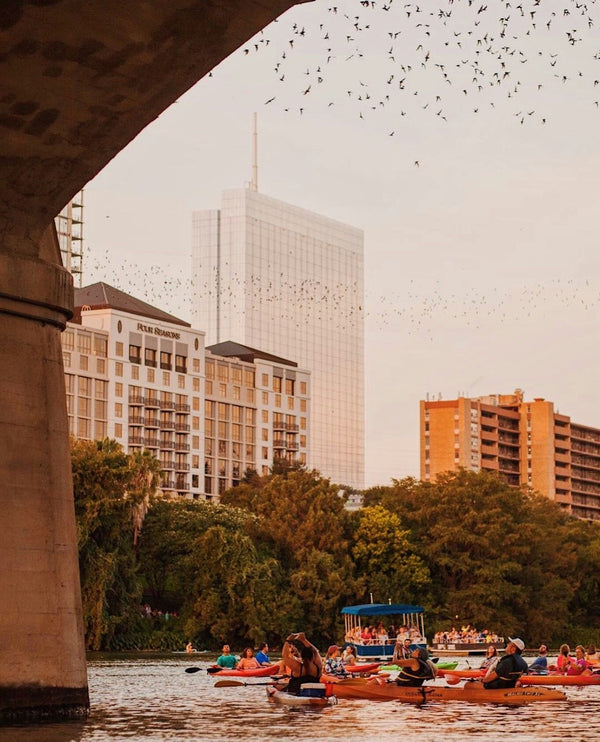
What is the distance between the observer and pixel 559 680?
41500 mm

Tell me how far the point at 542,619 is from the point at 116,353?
225ft

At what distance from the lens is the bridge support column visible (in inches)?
821

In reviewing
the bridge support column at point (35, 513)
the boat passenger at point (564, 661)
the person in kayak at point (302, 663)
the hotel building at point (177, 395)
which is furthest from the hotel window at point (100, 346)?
the bridge support column at point (35, 513)

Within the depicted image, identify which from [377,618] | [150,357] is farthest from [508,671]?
[150,357]

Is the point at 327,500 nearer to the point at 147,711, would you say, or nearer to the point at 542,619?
the point at 542,619

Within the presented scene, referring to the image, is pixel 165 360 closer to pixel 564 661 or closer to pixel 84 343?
pixel 84 343

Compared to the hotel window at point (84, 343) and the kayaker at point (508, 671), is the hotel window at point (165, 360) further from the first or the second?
the kayaker at point (508, 671)

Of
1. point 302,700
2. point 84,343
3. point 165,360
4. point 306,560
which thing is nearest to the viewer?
point 302,700

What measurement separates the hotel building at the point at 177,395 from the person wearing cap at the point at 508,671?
10551cm

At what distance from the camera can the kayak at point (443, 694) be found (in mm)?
33188

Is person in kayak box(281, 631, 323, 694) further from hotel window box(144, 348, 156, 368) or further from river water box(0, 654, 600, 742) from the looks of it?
hotel window box(144, 348, 156, 368)

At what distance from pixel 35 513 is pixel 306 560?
6831 centimetres

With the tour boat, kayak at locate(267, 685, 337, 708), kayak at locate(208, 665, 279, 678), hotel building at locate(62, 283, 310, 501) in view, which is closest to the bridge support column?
kayak at locate(267, 685, 337, 708)

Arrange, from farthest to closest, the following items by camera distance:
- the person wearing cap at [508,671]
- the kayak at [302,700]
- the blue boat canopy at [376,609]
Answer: the blue boat canopy at [376,609]
the person wearing cap at [508,671]
the kayak at [302,700]
